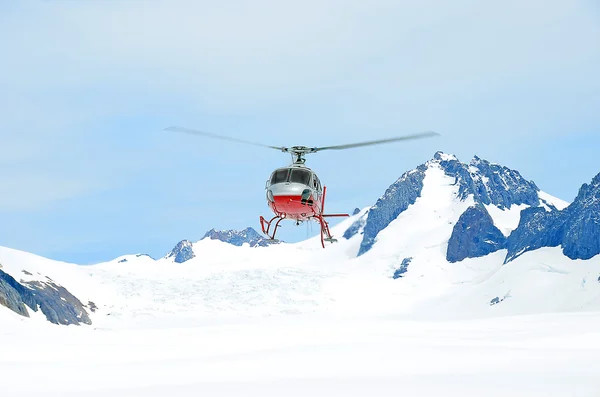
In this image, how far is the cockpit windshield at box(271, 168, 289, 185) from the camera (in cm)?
4388

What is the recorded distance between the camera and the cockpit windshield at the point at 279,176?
4388 centimetres

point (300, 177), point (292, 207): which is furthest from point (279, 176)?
point (292, 207)

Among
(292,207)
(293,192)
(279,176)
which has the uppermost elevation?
(279,176)

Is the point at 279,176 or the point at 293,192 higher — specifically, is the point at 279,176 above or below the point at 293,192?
above

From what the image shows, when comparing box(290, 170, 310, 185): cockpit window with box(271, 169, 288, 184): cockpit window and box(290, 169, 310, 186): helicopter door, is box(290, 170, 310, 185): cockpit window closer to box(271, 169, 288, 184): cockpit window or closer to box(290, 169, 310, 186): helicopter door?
box(290, 169, 310, 186): helicopter door

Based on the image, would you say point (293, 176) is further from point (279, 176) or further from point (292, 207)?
point (292, 207)

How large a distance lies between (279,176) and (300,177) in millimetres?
1177

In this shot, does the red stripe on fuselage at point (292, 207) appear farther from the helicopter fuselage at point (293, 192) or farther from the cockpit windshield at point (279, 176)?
the cockpit windshield at point (279, 176)

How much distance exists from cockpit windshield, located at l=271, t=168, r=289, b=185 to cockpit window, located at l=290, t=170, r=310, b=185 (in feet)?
1.32

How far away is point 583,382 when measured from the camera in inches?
1817

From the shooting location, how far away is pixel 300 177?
43.9 meters

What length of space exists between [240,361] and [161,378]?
486 inches

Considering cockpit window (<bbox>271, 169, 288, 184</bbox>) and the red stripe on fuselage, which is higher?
cockpit window (<bbox>271, 169, 288, 184</bbox>)

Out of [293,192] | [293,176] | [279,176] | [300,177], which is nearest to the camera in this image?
[293,192]
